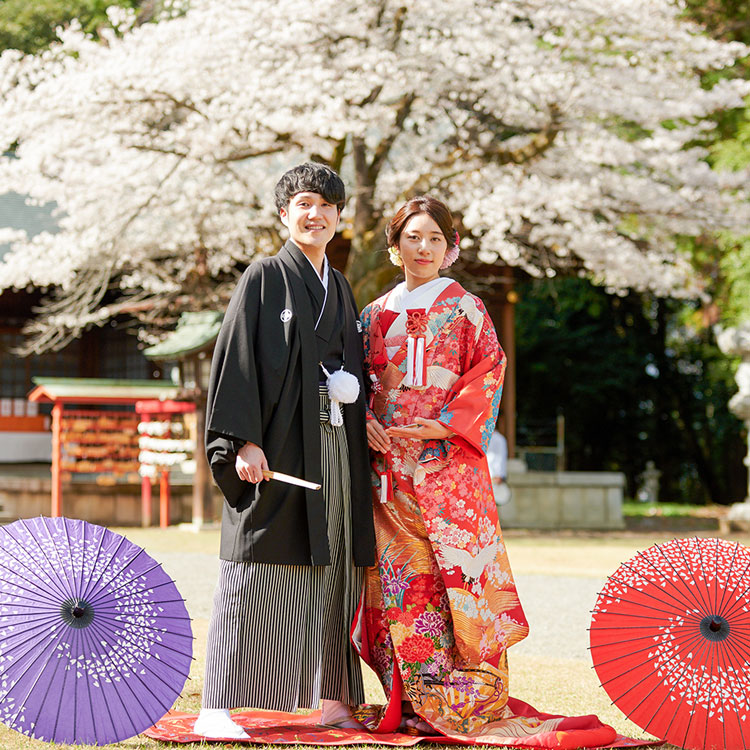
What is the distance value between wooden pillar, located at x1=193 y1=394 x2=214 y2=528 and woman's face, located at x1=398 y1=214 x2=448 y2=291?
7.28 metres

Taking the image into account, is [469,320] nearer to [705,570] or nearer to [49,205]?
[705,570]

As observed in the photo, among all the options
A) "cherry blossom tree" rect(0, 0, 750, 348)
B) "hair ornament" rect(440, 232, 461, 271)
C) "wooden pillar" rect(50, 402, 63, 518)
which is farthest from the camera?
"wooden pillar" rect(50, 402, 63, 518)

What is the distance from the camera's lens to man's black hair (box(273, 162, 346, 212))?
3156mm

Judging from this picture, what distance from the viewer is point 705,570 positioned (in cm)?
301

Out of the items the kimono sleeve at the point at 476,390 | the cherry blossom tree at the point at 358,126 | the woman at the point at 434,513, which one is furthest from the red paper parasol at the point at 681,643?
the cherry blossom tree at the point at 358,126

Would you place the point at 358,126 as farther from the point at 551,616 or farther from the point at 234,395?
the point at 234,395

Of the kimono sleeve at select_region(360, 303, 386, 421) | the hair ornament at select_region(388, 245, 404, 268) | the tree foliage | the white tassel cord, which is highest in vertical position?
the tree foliage

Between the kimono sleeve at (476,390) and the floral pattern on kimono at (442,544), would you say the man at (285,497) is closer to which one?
the floral pattern on kimono at (442,544)

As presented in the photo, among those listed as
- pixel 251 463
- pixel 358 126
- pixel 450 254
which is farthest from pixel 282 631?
pixel 358 126

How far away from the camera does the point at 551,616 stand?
5.80 meters

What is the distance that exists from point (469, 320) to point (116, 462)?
8.34m

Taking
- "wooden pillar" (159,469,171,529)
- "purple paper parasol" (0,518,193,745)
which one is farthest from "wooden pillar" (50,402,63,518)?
"purple paper parasol" (0,518,193,745)

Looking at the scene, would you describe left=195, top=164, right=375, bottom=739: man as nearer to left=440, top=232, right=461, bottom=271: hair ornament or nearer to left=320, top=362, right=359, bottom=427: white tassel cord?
left=320, top=362, right=359, bottom=427: white tassel cord

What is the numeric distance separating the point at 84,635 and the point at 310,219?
4.63ft
